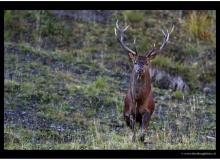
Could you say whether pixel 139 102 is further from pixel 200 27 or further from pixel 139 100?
pixel 200 27

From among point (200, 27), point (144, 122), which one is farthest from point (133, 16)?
point (144, 122)

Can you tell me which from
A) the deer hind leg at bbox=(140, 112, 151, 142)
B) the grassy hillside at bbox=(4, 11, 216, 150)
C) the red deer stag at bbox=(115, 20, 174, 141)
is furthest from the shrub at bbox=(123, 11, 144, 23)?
the deer hind leg at bbox=(140, 112, 151, 142)

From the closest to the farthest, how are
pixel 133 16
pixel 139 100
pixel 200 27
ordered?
pixel 139 100 < pixel 200 27 < pixel 133 16

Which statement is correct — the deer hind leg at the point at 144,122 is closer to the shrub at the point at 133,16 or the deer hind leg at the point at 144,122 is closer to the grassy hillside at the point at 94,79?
the grassy hillside at the point at 94,79

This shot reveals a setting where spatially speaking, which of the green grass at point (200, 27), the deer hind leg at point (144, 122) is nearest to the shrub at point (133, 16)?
the green grass at point (200, 27)

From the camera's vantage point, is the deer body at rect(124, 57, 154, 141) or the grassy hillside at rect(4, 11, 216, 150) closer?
the deer body at rect(124, 57, 154, 141)

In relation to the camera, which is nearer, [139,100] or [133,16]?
[139,100]

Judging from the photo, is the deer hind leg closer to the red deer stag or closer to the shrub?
the red deer stag

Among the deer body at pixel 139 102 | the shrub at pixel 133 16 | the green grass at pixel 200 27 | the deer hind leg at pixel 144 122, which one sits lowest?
the deer hind leg at pixel 144 122

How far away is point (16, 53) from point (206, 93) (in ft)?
13.5

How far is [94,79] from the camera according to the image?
14.9m

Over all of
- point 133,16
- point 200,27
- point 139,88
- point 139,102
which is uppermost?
point 133,16

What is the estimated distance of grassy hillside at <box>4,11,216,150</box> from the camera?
11219mm

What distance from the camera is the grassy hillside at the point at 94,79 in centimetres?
1122
